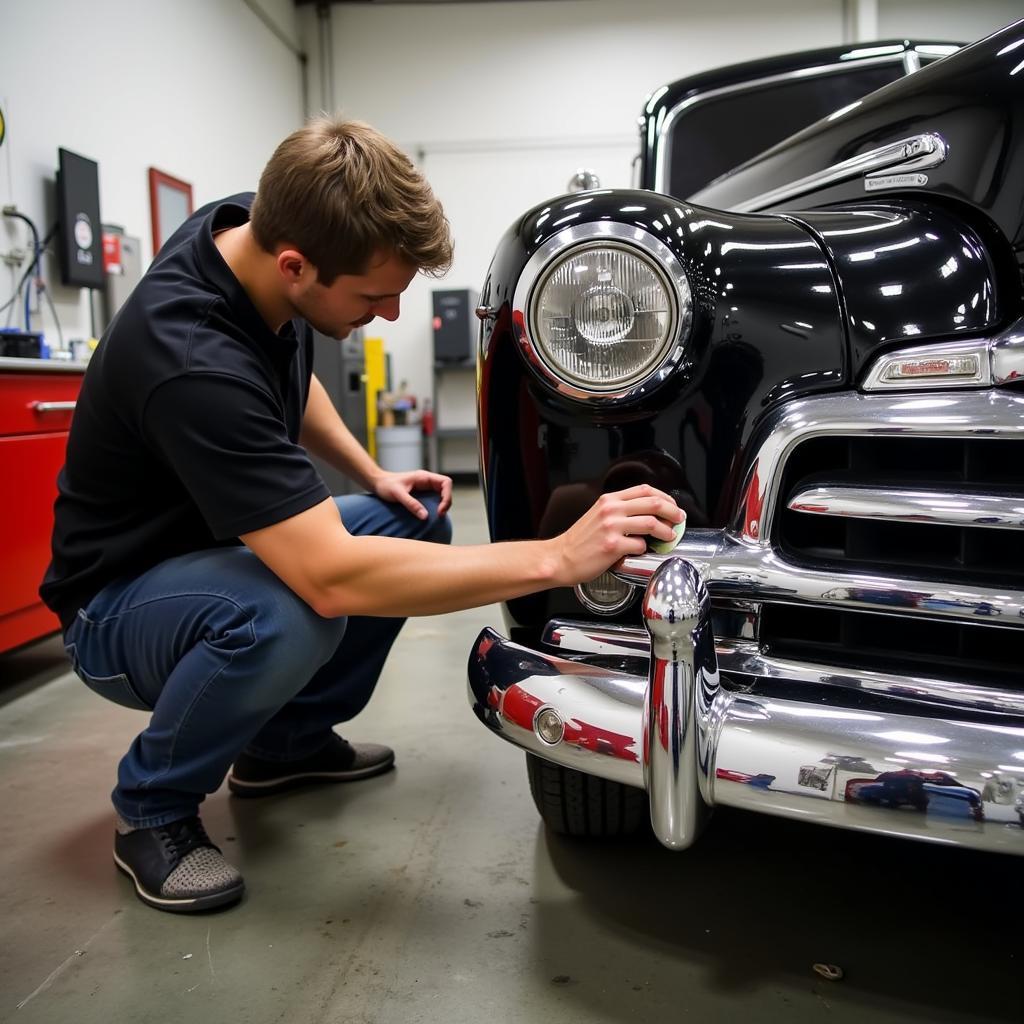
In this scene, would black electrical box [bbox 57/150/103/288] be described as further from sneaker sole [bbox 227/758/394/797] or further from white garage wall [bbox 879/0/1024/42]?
white garage wall [bbox 879/0/1024/42]

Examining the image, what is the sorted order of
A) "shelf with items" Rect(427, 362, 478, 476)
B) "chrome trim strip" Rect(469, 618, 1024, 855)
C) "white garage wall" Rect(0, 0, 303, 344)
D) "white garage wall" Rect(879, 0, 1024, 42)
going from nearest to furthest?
"chrome trim strip" Rect(469, 618, 1024, 855)
"white garage wall" Rect(0, 0, 303, 344)
"white garage wall" Rect(879, 0, 1024, 42)
"shelf with items" Rect(427, 362, 478, 476)

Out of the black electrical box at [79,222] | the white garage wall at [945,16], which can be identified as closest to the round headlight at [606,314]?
the black electrical box at [79,222]

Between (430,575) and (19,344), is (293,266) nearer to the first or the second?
(430,575)

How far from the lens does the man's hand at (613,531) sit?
99 centimetres

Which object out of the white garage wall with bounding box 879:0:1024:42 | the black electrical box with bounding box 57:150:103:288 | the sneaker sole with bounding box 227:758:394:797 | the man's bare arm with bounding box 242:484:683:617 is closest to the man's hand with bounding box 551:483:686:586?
the man's bare arm with bounding box 242:484:683:617

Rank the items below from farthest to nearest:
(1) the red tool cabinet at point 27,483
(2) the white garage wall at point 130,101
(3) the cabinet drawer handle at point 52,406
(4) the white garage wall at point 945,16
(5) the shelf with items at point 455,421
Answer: (5) the shelf with items at point 455,421
(4) the white garage wall at point 945,16
(2) the white garage wall at point 130,101
(3) the cabinet drawer handle at point 52,406
(1) the red tool cabinet at point 27,483

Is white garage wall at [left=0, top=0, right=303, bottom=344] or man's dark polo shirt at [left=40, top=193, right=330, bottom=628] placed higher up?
white garage wall at [left=0, top=0, right=303, bottom=344]

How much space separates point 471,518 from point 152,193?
237 centimetres

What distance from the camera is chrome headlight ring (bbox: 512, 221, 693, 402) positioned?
1.03m

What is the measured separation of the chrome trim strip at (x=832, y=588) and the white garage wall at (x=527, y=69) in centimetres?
644

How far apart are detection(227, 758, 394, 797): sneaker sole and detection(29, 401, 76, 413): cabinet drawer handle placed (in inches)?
47.7

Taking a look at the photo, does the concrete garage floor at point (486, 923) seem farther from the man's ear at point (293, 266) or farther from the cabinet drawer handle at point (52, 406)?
the cabinet drawer handle at point (52, 406)

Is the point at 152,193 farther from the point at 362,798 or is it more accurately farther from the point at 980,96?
the point at 980,96

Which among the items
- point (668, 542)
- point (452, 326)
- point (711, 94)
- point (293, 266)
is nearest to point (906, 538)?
point (668, 542)
